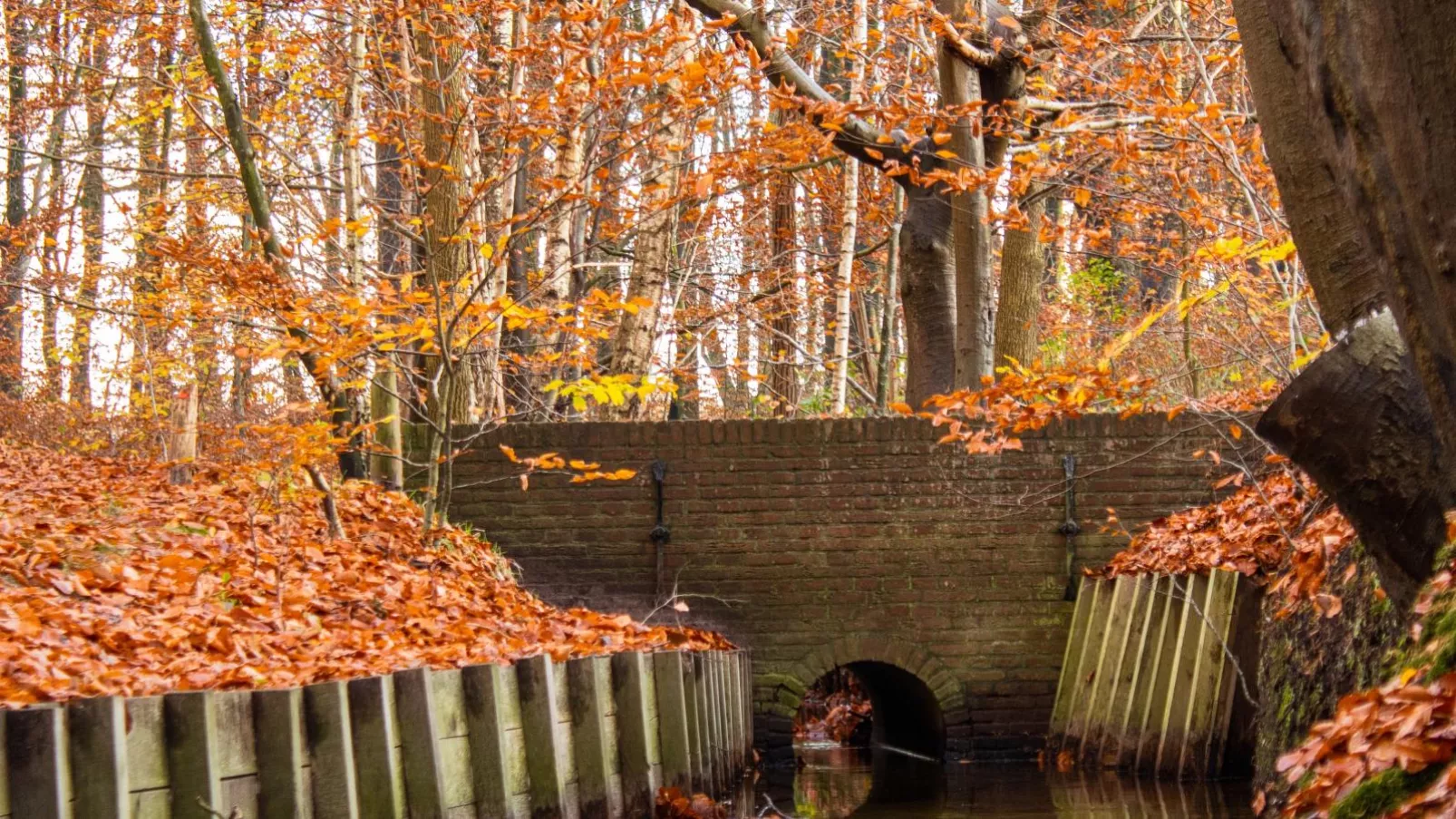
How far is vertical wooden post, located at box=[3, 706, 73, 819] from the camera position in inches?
128

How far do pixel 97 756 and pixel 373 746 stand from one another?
3.55 feet

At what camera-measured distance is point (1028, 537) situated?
35.8 feet

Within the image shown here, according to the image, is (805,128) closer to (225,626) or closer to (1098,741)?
(1098,741)

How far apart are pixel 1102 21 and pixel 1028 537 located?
35.5 ft

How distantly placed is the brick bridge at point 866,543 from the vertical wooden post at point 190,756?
285 inches

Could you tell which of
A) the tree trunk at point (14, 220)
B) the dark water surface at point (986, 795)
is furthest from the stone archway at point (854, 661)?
the tree trunk at point (14, 220)

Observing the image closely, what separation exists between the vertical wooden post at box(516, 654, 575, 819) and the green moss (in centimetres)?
310

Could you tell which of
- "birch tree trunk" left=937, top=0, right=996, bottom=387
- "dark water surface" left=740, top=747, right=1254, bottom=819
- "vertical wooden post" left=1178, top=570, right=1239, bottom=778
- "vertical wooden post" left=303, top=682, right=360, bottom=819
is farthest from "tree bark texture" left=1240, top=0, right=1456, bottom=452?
"birch tree trunk" left=937, top=0, right=996, bottom=387

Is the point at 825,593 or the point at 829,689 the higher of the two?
the point at 825,593

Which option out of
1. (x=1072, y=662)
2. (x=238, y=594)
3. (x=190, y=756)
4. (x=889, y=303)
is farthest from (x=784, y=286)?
(x=190, y=756)

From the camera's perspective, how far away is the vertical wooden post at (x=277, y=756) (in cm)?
390

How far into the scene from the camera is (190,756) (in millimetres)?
3621

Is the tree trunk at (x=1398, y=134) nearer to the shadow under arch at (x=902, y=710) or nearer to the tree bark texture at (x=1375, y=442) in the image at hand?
the tree bark texture at (x=1375, y=442)

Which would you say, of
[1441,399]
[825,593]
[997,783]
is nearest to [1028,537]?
[825,593]
